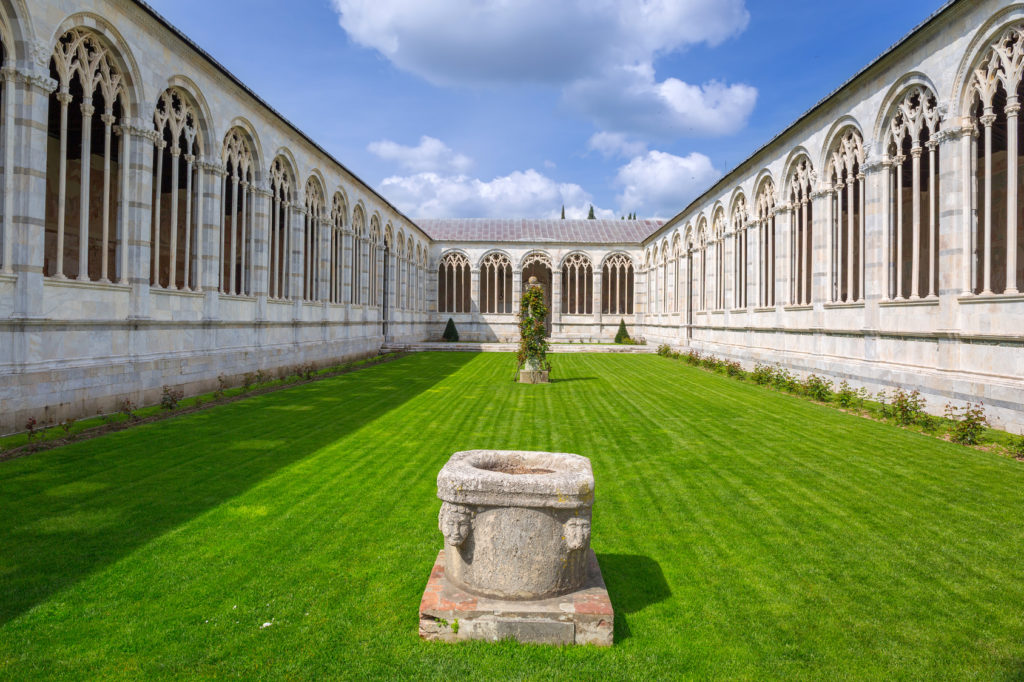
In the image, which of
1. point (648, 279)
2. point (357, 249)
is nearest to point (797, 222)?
point (357, 249)

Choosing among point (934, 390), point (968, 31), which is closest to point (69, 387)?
point (934, 390)

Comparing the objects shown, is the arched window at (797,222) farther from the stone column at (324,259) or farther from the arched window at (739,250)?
the stone column at (324,259)

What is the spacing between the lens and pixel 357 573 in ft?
14.0

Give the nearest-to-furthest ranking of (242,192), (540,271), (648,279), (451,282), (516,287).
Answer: (242,192)
(648,279)
(516,287)
(451,282)
(540,271)

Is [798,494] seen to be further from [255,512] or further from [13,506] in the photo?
[13,506]

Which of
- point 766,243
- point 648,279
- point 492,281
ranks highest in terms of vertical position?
point 492,281

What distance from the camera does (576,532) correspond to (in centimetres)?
358

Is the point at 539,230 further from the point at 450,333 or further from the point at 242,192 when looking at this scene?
the point at 242,192

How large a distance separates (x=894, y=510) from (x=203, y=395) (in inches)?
520

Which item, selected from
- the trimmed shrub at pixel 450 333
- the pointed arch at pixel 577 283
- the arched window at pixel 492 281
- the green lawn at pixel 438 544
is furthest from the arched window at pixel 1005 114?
the trimmed shrub at pixel 450 333

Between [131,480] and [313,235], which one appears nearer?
[131,480]

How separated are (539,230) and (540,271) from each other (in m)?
4.60

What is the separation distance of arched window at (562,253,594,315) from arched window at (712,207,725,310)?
1591 centimetres

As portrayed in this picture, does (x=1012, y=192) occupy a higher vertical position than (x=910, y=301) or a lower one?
higher
